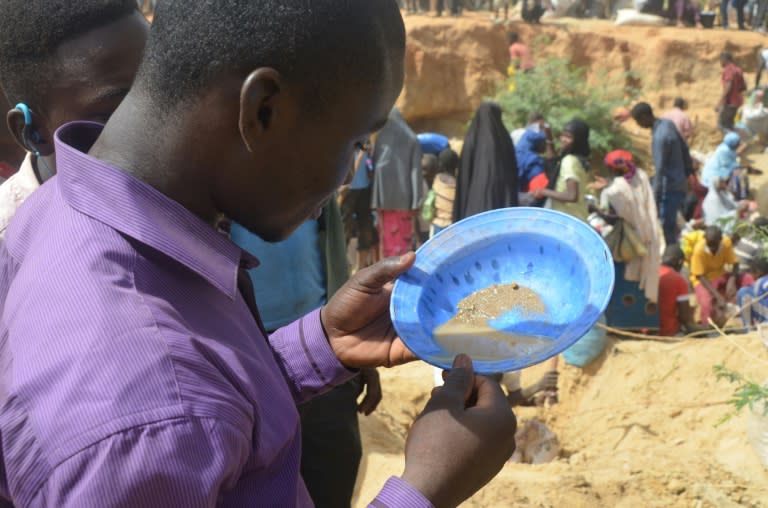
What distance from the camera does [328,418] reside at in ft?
9.21

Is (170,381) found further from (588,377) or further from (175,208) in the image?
(588,377)

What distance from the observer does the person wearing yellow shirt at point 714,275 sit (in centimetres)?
723

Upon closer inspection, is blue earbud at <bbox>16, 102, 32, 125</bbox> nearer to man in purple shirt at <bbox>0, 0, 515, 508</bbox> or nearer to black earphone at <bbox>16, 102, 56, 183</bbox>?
black earphone at <bbox>16, 102, 56, 183</bbox>

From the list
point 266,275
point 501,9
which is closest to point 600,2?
point 501,9

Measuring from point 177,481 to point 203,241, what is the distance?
0.39 meters

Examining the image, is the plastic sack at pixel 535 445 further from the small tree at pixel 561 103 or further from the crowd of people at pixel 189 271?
the small tree at pixel 561 103

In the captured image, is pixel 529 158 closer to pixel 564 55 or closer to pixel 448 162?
pixel 448 162

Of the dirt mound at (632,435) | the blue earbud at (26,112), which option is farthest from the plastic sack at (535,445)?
the blue earbud at (26,112)

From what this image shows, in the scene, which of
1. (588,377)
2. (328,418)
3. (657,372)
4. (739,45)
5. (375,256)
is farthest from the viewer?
(739,45)

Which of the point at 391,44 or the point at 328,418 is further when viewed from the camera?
the point at 328,418

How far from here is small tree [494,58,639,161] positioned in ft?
44.7

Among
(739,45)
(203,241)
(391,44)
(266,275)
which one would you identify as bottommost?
(739,45)

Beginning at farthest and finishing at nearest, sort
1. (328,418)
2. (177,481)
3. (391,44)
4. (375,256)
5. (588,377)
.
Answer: (375,256), (588,377), (328,418), (391,44), (177,481)

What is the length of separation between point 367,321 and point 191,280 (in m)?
0.72
